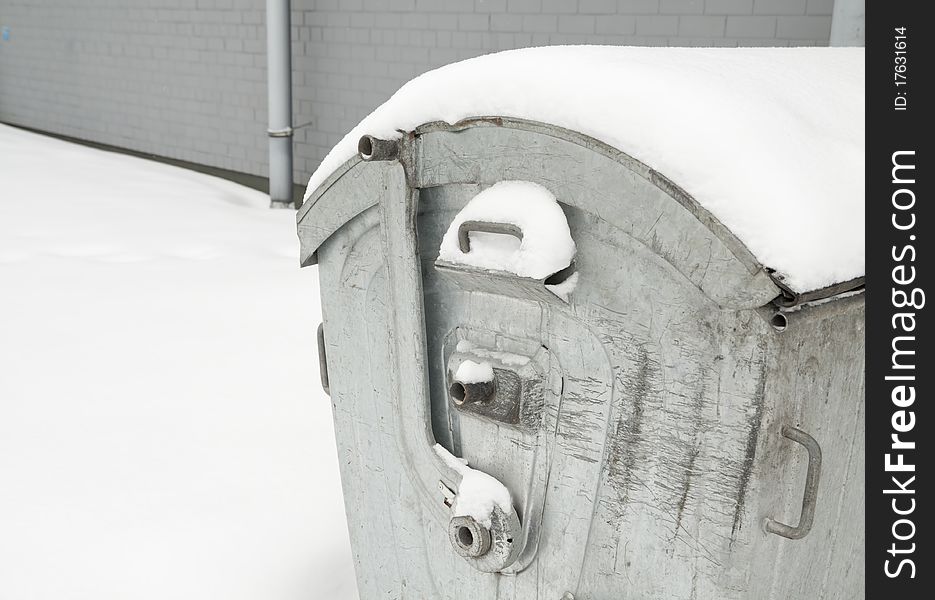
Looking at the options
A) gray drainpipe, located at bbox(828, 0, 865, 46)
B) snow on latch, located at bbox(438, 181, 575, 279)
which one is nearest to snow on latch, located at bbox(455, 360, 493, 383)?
snow on latch, located at bbox(438, 181, 575, 279)

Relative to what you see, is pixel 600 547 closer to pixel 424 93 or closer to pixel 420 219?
pixel 420 219

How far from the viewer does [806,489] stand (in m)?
1.15

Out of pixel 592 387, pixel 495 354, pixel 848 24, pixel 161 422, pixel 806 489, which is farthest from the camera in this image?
pixel 848 24

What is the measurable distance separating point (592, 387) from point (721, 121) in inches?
16.4

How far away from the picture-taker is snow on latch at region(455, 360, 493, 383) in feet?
4.58

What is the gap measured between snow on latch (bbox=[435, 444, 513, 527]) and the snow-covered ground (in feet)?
2.52

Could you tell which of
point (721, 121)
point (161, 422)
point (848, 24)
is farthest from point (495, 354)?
point (848, 24)

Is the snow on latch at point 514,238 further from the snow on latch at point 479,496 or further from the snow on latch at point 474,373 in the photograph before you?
the snow on latch at point 479,496

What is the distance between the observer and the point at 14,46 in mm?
10266

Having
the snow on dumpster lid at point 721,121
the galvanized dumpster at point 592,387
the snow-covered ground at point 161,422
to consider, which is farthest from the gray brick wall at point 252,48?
the galvanized dumpster at point 592,387

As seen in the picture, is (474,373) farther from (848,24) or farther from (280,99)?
(280,99)

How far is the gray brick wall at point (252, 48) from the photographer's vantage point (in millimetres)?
4875
